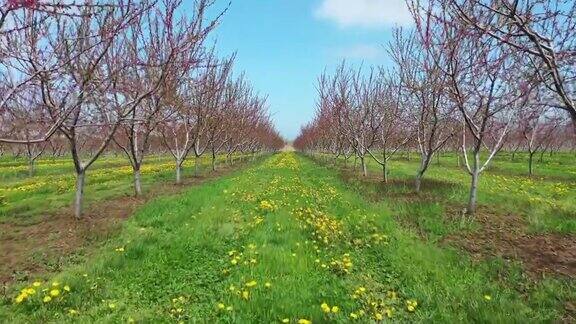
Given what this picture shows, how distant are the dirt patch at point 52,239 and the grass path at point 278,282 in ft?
2.14

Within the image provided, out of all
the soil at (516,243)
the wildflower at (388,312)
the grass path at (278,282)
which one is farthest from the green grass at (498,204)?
the wildflower at (388,312)

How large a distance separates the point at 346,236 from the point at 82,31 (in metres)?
9.31

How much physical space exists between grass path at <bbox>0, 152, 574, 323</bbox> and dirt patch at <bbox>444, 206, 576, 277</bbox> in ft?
2.83

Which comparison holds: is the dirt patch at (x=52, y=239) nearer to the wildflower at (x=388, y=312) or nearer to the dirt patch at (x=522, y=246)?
the wildflower at (x=388, y=312)

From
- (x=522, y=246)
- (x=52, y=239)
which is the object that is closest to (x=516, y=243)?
(x=522, y=246)

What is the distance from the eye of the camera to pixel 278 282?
666cm

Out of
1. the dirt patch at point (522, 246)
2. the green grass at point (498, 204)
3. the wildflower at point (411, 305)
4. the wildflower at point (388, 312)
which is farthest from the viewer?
the green grass at point (498, 204)

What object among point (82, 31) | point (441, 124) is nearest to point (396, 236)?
point (82, 31)

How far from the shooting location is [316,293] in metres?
6.34

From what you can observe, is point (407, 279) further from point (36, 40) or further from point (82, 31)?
point (82, 31)

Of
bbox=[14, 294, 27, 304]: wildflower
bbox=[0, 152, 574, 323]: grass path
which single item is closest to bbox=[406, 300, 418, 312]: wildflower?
bbox=[0, 152, 574, 323]: grass path

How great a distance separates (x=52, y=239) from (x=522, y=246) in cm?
1077

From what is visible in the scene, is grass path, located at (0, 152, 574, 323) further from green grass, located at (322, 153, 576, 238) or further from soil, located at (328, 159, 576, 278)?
green grass, located at (322, 153, 576, 238)

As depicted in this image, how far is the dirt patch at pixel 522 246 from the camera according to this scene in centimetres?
796
